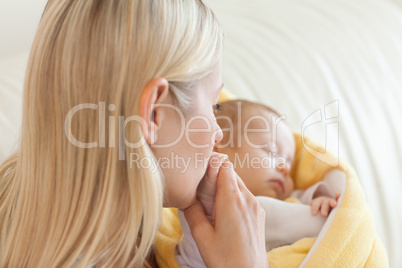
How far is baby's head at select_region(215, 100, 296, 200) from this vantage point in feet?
4.05

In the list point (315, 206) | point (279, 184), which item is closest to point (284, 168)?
point (279, 184)

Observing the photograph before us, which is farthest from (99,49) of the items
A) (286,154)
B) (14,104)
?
(286,154)

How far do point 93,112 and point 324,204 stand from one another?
0.59 m

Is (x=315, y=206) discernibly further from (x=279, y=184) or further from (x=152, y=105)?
(x=152, y=105)

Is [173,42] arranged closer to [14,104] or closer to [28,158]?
[28,158]

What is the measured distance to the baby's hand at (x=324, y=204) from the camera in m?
1.12

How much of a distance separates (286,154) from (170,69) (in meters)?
0.59

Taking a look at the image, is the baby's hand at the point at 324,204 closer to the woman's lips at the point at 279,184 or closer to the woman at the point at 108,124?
the woman's lips at the point at 279,184

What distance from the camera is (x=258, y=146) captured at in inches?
49.3

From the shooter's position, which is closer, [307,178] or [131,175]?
[131,175]

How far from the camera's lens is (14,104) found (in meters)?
1.20

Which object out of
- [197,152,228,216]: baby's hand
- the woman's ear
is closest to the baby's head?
[197,152,228,216]: baby's hand

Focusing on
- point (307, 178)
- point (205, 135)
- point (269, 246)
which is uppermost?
point (205, 135)

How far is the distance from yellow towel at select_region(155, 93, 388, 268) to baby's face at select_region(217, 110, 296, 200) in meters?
0.18
